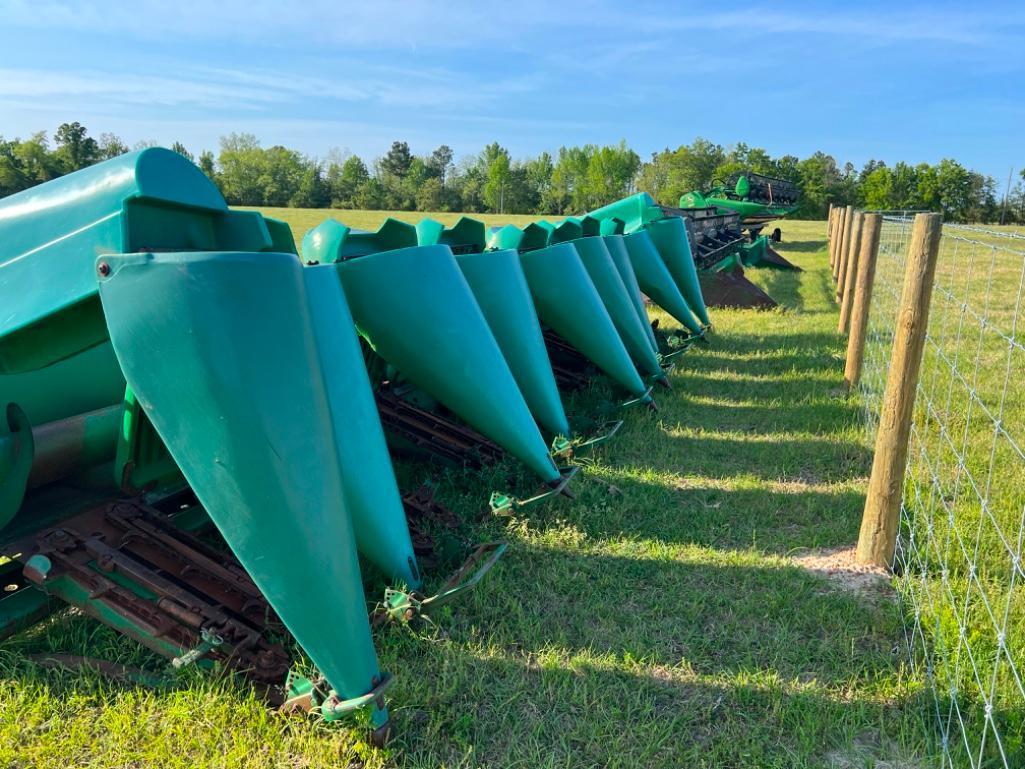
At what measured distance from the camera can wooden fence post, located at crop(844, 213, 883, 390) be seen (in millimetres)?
6234

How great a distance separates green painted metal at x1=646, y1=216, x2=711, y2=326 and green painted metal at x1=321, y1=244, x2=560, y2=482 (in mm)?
5012

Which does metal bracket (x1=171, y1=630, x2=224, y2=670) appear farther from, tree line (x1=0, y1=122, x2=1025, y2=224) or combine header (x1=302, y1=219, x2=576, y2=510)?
tree line (x1=0, y1=122, x2=1025, y2=224)

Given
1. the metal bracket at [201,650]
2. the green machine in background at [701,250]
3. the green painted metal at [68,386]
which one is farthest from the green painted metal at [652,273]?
the metal bracket at [201,650]

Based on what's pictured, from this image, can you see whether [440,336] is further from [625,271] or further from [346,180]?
[346,180]

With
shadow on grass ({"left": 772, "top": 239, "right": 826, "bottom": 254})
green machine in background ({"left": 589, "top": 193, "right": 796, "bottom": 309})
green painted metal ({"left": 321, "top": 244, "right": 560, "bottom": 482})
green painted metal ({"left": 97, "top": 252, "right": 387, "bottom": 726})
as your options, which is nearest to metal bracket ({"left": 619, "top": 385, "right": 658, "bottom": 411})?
green painted metal ({"left": 321, "top": 244, "right": 560, "bottom": 482})

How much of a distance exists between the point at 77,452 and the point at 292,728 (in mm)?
1528

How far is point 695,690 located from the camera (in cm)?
241

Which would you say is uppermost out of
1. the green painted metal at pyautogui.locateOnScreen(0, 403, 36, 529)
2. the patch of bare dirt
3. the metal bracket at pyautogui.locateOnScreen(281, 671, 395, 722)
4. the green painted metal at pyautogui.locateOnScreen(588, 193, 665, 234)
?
the green painted metal at pyautogui.locateOnScreen(588, 193, 665, 234)

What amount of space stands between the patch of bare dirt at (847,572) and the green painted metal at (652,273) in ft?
14.5

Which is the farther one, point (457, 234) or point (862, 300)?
point (862, 300)

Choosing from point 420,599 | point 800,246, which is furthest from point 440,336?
point 800,246

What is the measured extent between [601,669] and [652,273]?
217 inches

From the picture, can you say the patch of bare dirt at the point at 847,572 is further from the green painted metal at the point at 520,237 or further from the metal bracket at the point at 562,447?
the green painted metal at the point at 520,237

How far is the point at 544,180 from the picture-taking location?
8538 cm
